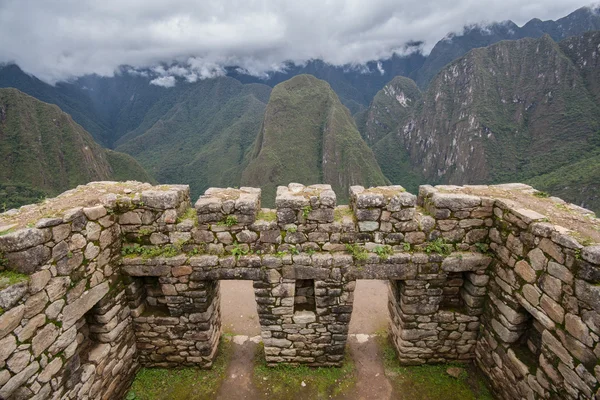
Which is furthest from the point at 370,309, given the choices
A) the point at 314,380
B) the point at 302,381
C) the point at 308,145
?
the point at 308,145

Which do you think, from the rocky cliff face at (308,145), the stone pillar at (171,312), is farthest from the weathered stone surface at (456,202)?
the rocky cliff face at (308,145)

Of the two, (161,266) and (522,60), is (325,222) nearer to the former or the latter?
(161,266)

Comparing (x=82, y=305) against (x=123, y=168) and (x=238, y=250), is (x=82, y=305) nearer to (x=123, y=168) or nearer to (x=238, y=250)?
(x=238, y=250)

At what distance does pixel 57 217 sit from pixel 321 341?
4895 mm

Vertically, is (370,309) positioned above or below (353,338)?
below

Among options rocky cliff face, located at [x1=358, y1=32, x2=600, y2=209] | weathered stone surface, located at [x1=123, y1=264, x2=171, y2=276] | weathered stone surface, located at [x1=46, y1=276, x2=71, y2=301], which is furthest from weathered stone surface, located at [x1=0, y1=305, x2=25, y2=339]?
rocky cliff face, located at [x1=358, y1=32, x2=600, y2=209]

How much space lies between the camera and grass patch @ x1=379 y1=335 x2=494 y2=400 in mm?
5621

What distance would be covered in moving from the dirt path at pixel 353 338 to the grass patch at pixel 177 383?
23 cm

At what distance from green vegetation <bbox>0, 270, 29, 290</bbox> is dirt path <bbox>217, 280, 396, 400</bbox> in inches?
157

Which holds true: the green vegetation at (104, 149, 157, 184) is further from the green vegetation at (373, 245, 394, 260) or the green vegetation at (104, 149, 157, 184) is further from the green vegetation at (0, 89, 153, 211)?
the green vegetation at (373, 245, 394, 260)

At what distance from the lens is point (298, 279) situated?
554 centimetres

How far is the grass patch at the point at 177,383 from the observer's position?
18.6 ft

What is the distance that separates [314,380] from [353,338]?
1.47m

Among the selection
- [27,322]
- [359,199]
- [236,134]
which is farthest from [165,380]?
[236,134]
